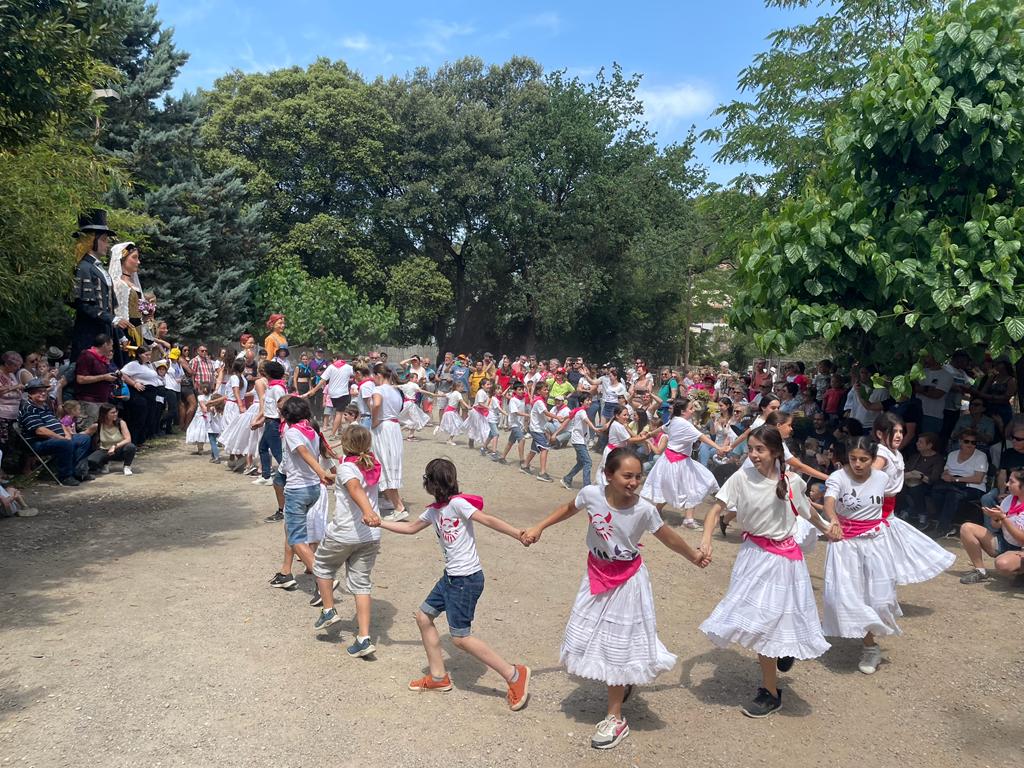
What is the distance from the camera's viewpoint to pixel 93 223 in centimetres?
1231

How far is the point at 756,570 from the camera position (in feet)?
17.1

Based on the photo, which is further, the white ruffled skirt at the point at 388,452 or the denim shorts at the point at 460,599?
the white ruffled skirt at the point at 388,452

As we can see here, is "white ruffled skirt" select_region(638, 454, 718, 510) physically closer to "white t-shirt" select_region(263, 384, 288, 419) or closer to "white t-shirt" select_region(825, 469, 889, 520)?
"white t-shirt" select_region(825, 469, 889, 520)

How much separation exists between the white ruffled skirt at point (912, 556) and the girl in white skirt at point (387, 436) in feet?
18.7

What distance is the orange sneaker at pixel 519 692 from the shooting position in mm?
5062

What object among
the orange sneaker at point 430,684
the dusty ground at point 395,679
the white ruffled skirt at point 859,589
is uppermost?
the white ruffled skirt at point 859,589

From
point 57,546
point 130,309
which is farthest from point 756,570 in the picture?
point 130,309

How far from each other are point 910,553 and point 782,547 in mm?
1899

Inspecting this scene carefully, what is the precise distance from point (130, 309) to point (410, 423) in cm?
649

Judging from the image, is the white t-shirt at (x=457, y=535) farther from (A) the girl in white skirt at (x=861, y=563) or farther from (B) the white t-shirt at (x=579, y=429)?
(B) the white t-shirt at (x=579, y=429)

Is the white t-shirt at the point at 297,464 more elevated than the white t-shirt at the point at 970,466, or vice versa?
the white t-shirt at the point at 297,464

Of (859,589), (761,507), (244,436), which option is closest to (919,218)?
(859,589)

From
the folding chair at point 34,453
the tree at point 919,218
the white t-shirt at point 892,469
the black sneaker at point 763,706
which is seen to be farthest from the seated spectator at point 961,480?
the folding chair at point 34,453

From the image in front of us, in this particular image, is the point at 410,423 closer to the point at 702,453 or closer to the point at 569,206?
the point at 702,453
